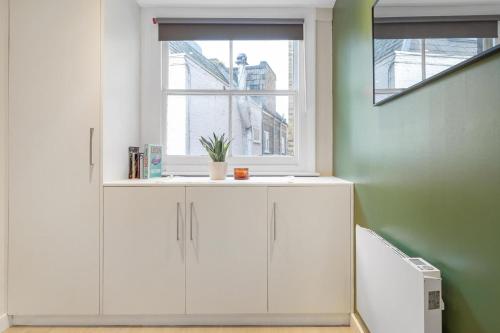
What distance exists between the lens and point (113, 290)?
77.3 inches

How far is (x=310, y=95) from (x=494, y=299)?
1.92 metres

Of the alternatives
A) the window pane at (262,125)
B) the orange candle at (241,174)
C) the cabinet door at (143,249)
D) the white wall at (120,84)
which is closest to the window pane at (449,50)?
the orange candle at (241,174)

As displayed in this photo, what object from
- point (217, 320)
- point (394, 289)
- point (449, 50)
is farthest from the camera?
point (217, 320)

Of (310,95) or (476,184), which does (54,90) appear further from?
(476,184)

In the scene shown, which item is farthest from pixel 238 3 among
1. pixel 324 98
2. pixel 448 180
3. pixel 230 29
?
pixel 448 180

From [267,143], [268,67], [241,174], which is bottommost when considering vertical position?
[241,174]

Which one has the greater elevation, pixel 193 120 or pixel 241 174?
pixel 193 120

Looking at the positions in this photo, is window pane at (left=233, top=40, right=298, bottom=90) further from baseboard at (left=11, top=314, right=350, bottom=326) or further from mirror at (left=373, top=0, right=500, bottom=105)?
baseboard at (left=11, top=314, right=350, bottom=326)

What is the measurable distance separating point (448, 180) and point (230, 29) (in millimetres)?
2037

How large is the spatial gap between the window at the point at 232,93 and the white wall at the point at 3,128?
103 cm

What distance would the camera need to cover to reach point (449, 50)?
940mm

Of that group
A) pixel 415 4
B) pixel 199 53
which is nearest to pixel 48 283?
pixel 199 53

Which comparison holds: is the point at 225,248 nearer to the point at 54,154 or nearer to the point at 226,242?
the point at 226,242

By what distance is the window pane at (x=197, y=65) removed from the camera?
8.55 feet
